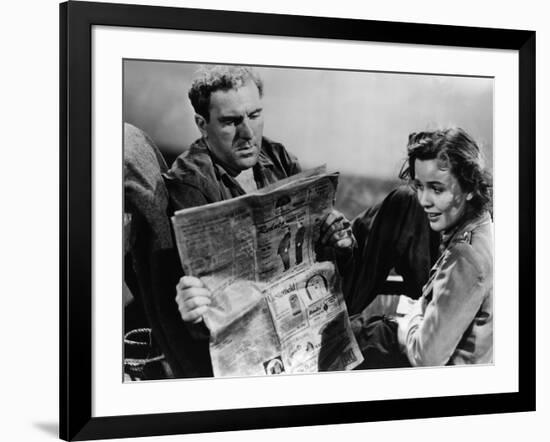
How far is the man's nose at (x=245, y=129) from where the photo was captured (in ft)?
8.08

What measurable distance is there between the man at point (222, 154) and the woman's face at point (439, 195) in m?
0.34

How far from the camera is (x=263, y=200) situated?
8.13 feet

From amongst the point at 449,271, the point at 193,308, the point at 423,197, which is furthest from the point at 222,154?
the point at 449,271

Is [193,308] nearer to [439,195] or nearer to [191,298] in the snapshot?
[191,298]

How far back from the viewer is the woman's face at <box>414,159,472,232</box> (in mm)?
2631

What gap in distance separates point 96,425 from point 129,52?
2.72 feet

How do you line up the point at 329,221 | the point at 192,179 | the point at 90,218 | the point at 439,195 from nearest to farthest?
the point at 90,218 → the point at 192,179 → the point at 329,221 → the point at 439,195

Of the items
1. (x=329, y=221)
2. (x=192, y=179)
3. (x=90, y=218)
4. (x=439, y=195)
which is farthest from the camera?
(x=439, y=195)

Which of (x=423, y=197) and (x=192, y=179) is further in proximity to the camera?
(x=423, y=197)

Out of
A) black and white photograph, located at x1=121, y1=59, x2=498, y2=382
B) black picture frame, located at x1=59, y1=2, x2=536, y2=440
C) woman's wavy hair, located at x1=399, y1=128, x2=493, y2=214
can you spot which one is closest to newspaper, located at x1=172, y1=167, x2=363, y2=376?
black and white photograph, located at x1=121, y1=59, x2=498, y2=382

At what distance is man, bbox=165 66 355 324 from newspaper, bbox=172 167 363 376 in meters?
0.03

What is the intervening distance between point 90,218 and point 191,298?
0.97 ft

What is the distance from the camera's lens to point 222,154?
8.05 feet

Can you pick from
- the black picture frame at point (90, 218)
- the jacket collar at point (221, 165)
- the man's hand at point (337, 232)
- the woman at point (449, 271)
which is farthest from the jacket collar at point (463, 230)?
the jacket collar at point (221, 165)
